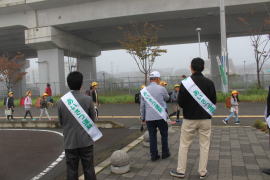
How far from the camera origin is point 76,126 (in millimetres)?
3908

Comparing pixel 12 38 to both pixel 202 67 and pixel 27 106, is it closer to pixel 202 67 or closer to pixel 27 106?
pixel 27 106

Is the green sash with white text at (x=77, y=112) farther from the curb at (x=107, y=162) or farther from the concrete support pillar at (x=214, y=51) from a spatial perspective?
the concrete support pillar at (x=214, y=51)

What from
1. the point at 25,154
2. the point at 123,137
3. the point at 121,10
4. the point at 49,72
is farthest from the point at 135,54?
the point at 25,154

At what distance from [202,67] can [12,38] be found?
30050mm

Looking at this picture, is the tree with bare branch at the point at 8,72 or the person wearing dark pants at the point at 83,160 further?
the tree with bare branch at the point at 8,72

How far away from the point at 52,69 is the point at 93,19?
21.0 feet

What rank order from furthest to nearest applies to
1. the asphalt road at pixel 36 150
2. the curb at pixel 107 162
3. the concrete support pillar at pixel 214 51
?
the concrete support pillar at pixel 214 51 → the asphalt road at pixel 36 150 → the curb at pixel 107 162

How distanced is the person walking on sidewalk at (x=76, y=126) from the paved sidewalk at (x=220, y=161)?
1173 mm

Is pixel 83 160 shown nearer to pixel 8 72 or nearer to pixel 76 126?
pixel 76 126

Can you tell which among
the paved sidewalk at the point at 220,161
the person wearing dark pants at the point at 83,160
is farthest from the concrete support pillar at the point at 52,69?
the person wearing dark pants at the point at 83,160

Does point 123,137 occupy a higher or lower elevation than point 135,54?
lower

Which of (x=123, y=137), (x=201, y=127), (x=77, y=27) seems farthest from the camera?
(x=77, y=27)

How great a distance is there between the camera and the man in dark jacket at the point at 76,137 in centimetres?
387

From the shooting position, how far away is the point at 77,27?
23.8 m
